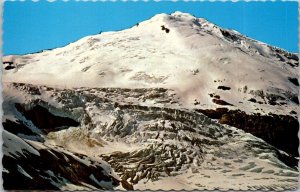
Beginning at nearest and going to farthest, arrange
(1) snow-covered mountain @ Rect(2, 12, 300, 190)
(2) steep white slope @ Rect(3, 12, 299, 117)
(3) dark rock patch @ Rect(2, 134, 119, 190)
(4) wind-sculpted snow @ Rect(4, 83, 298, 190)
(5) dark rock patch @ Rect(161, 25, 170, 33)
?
(3) dark rock patch @ Rect(2, 134, 119, 190), (1) snow-covered mountain @ Rect(2, 12, 300, 190), (4) wind-sculpted snow @ Rect(4, 83, 298, 190), (2) steep white slope @ Rect(3, 12, 299, 117), (5) dark rock patch @ Rect(161, 25, 170, 33)

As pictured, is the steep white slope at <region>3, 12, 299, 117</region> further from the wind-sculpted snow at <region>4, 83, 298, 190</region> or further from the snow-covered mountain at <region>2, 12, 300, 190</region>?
the wind-sculpted snow at <region>4, 83, 298, 190</region>

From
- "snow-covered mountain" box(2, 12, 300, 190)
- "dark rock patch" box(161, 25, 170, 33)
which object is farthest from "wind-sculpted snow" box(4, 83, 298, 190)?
"dark rock patch" box(161, 25, 170, 33)

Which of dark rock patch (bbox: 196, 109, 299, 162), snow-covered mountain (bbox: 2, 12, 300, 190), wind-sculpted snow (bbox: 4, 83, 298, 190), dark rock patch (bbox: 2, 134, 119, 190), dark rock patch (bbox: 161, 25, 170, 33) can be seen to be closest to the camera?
dark rock patch (bbox: 2, 134, 119, 190)

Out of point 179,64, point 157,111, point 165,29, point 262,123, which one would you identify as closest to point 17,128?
point 157,111

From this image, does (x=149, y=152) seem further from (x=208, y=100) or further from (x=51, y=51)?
(x=51, y=51)

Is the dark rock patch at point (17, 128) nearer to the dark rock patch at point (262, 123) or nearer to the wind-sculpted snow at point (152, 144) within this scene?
the wind-sculpted snow at point (152, 144)

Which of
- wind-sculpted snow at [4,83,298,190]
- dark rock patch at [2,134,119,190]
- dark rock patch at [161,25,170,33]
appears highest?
dark rock patch at [161,25,170,33]

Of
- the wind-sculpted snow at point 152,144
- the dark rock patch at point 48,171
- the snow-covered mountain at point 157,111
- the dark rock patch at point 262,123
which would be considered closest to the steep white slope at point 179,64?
the snow-covered mountain at point 157,111

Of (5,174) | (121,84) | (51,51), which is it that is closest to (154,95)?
(121,84)
